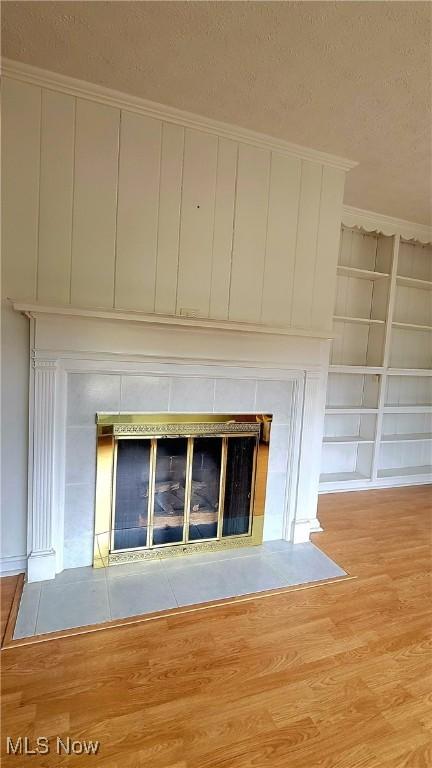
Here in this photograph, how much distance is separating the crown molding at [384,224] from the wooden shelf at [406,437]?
74.3 inches

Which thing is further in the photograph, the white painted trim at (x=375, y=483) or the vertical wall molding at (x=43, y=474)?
the white painted trim at (x=375, y=483)

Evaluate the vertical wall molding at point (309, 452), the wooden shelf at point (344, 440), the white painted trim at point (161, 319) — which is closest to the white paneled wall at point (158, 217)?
the white painted trim at point (161, 319)

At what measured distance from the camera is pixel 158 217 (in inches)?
76.7

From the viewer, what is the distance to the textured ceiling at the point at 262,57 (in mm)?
1342

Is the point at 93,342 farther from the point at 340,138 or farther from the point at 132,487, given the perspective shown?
the point at 340,138

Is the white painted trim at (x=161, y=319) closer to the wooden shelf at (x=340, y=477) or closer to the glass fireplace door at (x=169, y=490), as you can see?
the glass fireplace door at (x=169, y=490)

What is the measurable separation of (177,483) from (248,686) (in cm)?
107

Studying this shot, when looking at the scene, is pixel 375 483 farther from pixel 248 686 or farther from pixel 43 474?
pixel 43 474

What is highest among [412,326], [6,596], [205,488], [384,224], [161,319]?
[384,224]

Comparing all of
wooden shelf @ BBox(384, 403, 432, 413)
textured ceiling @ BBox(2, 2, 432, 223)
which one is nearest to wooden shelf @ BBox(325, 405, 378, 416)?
wooden shelf @ BBox(384, 403, 432, 413)

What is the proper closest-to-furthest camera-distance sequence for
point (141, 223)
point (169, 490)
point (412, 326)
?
point (141, 223) < point (169, 490) < point (412, 326)

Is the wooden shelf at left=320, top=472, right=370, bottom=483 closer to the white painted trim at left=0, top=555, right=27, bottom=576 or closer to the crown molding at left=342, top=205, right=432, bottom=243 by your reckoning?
the crown molding at left=342, top=205, right=432, bottom=243

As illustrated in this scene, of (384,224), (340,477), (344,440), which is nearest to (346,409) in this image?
(344,440)

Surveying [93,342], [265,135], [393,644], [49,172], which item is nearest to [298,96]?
[265,135]
